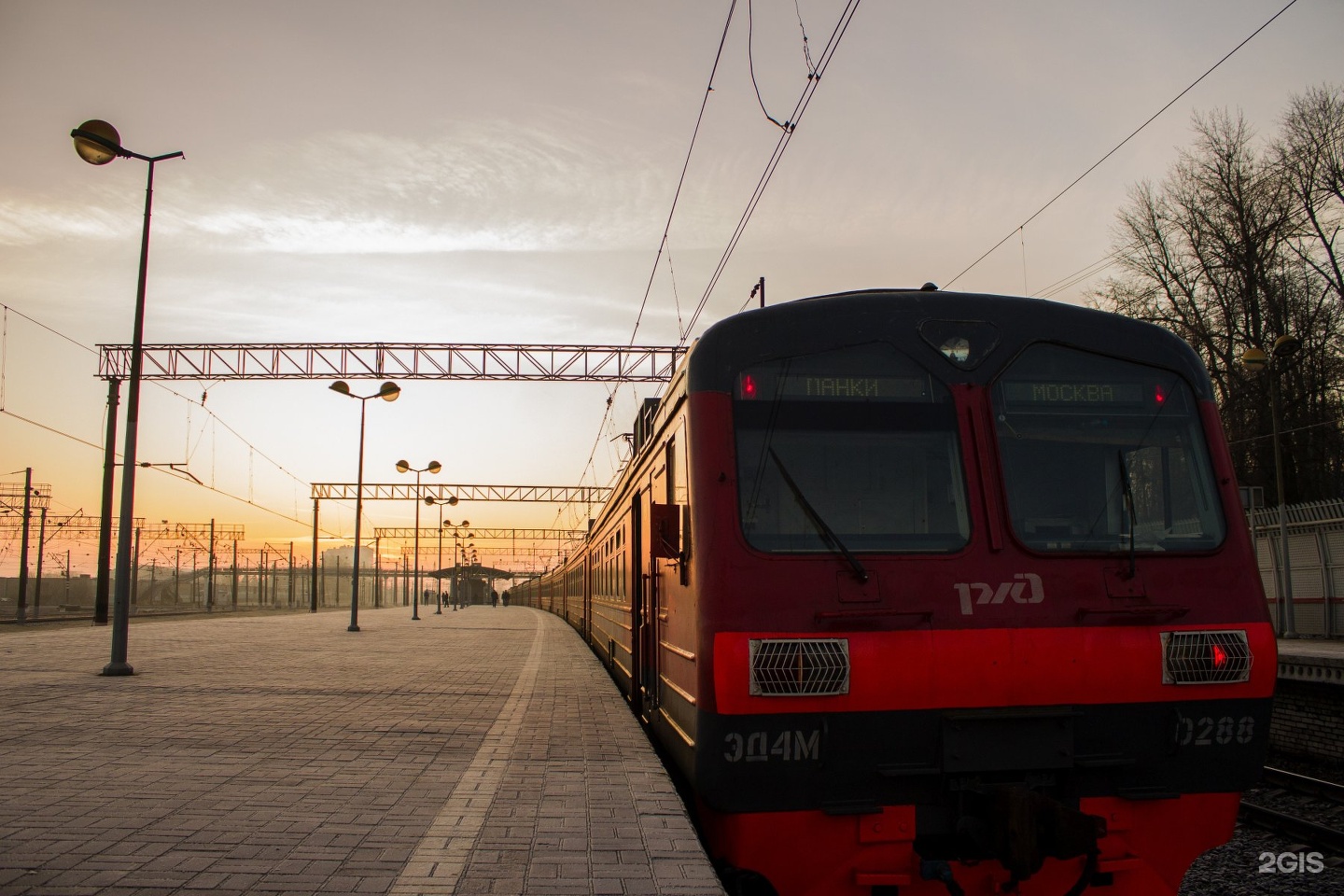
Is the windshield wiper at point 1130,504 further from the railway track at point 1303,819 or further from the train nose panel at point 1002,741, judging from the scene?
the railway track at point 1303,819

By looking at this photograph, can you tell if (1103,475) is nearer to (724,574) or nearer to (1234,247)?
(724,574)

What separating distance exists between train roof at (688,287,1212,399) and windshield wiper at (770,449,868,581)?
49cm

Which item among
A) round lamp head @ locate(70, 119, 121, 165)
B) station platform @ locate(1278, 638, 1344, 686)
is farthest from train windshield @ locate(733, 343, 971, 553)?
round lamp head @ locate(70, 119, 121, 165)

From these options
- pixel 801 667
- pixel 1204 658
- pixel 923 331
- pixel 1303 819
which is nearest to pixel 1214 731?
pixel 1204 658

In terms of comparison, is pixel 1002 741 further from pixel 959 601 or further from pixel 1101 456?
pixel 1101 456

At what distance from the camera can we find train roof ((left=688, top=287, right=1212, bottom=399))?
17.6 ft

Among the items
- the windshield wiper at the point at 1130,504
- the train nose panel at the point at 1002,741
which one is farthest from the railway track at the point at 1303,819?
the train nose panel at the point at 1002,741

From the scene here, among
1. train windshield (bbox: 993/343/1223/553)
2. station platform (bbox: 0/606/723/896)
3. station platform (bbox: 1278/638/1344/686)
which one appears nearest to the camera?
station platform (bbox: 0/606/723/896)

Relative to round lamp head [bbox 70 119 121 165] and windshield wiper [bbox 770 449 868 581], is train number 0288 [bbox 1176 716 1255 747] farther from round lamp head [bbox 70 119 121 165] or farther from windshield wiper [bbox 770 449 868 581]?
round lamp head [bbox 70 119 121 165]

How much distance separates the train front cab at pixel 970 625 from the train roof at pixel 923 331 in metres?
0.04

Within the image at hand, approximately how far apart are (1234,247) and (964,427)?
29068 millimetres

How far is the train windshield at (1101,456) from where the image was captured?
5.18m

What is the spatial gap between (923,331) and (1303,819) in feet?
18.4

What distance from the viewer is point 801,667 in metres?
4.80
